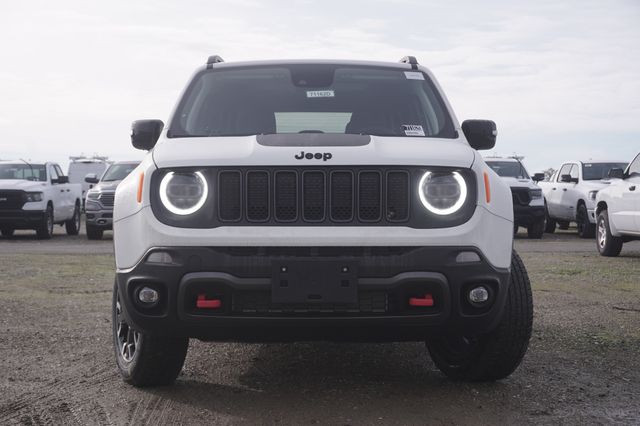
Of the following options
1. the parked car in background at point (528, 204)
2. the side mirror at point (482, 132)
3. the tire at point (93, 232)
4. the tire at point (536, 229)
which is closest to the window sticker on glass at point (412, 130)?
the side mirror at point (482, 132)

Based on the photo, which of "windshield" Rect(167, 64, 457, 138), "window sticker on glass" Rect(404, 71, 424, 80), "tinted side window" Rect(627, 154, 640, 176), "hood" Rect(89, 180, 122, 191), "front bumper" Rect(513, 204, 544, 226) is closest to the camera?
"windshield" Rect(167, 64, 457, 138)

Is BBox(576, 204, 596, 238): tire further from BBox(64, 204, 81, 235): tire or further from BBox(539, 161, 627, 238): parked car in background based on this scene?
BBox(64, 204, 81, 235): tire

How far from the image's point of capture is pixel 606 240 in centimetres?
1355

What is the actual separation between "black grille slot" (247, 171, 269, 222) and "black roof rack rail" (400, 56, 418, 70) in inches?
73.5

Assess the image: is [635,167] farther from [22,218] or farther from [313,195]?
[22,218]

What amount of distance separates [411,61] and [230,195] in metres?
2.08

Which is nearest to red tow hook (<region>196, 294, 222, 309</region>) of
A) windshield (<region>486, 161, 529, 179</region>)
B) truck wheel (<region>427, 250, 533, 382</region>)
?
truck wheel (<region>427, 250, 533, 382</region>)

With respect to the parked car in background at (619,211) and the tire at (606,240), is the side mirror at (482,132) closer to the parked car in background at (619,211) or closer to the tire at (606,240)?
→ the parked car in background at (619,211)

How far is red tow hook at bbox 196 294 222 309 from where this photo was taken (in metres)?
3.97

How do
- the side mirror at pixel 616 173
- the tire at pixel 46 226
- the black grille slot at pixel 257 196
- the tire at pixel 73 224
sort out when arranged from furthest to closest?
the tire at pixel 73 224 < the tire at pixel 46 226 < the side mirror at pixel 616 173 < the black grille slot at pixel 257 196

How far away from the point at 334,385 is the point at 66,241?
14.7 meters

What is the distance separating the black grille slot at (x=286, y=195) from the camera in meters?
4.05

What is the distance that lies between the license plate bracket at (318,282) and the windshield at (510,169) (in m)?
15.6

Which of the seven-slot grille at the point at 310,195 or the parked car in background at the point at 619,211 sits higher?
the seven-slot grille at the point at 310,195
